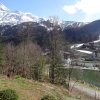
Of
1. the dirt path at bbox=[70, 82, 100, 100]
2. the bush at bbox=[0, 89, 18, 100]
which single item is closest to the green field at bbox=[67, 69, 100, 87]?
the dirt path at bbox=[70, 82, 100, 100]

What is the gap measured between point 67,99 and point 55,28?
31863 mm

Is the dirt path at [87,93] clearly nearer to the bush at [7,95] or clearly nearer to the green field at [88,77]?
the green field at [88,77]

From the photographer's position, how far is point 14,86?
18.2m

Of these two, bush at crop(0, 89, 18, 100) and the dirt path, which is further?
the dirt path

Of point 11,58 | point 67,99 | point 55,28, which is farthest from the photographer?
point 11,58

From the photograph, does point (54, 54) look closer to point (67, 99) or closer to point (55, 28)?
point (55, 28)

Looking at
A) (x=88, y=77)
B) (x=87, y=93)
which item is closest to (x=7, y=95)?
(x=87, y=93)

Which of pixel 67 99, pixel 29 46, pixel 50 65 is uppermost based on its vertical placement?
pixel 29 46

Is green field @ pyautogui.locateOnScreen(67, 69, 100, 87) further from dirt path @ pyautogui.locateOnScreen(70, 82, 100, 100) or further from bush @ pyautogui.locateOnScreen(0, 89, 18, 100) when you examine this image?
bush @ pyautogui.locateOnScreen(0, 89, 18, 100)

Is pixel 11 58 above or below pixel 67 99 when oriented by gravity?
above

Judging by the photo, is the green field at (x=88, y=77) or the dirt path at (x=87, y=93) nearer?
the dirt path at (x=87, y=93)

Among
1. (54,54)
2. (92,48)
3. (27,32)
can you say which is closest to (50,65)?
(54,54)

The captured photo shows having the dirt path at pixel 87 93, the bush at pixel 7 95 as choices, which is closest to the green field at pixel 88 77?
the dirt path at pixel 87 93

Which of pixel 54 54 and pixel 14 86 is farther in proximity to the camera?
pixel 54 54
